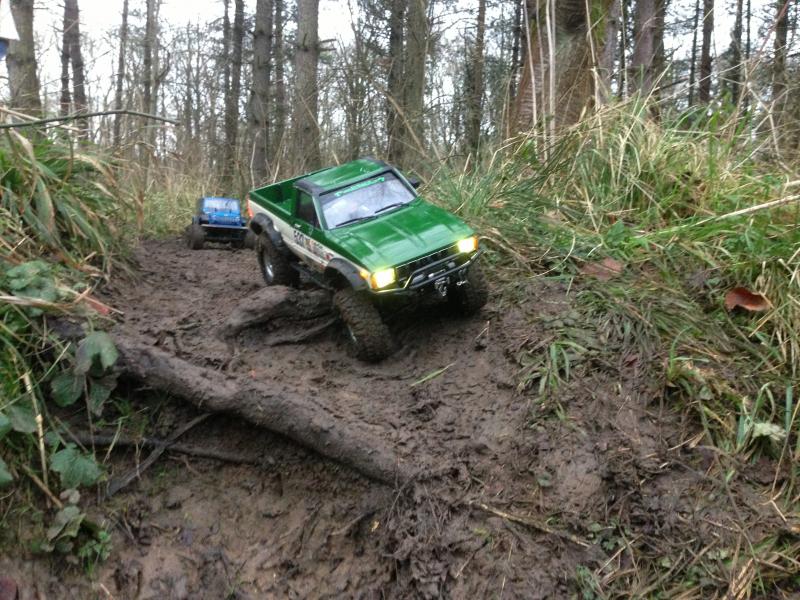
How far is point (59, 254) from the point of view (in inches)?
169

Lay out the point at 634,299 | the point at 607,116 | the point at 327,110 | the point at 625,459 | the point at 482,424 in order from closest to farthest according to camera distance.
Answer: the point at 625,459, the point at 482,424, the point at 634,299, the point at 607,116, the point at 327,110

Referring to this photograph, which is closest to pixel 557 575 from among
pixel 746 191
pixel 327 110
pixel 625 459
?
pixel 625 459

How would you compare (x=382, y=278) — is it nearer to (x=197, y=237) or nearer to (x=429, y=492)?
(x=429, y=492)

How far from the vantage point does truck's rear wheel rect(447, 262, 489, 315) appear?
4.23 m

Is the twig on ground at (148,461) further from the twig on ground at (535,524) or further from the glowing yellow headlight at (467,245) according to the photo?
the glowing yellow headlight at (467,245)

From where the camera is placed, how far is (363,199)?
188 inches

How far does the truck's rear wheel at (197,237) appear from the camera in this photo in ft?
23.7

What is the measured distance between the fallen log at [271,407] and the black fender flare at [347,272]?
2.48 feet

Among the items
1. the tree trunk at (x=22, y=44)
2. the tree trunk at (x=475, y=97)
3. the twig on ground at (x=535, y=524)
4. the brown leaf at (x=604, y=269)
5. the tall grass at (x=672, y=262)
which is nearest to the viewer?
the twig on ground at (x=535, y=524)

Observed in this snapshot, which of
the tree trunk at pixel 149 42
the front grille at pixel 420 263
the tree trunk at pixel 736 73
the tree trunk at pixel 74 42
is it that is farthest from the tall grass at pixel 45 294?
the tree trunk at pixel 149 42

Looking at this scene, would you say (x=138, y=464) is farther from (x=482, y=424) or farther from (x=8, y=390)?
(x=482, y=424)

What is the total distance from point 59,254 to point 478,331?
2686 millimetres

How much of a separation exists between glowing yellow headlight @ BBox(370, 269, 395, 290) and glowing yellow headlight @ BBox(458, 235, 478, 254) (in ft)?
1.61

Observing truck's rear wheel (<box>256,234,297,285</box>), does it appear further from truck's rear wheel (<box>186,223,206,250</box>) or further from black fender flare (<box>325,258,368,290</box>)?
truck's rear wheel (<box>186,223,206,250</box>)
